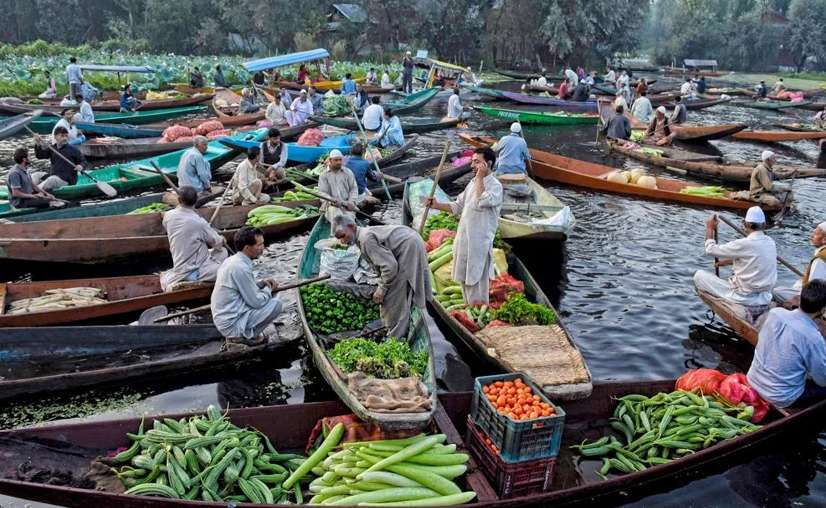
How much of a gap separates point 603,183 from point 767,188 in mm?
3849

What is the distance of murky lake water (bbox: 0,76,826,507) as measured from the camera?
636cm

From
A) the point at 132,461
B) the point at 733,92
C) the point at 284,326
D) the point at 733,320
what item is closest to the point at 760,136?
the point at 733,92

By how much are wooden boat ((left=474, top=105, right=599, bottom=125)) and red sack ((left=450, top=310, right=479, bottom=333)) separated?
20210mm

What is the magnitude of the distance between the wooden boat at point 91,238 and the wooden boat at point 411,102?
17.2 metres

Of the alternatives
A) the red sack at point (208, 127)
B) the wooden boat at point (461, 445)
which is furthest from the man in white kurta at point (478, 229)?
the red sack at point (208, 127)

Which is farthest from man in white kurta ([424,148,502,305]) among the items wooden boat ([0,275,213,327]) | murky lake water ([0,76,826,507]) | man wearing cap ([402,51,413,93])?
man wearing cap ([402,51,413,93])

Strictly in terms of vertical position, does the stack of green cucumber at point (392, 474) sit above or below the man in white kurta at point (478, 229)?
below

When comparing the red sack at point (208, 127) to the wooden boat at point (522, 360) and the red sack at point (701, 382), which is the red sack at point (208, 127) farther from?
the red sack at point (701, 382)

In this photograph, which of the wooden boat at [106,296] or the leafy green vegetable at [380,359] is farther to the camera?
the wooden boat at [106,296]

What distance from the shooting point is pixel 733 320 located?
8492mm

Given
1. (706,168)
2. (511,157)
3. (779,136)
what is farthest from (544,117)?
(511,157)

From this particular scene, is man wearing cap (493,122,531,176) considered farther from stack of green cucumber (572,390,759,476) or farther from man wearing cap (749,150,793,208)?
stack of green cucumber (572,390,759,476)

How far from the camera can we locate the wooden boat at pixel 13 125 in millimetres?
20625

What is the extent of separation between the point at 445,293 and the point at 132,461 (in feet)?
16.7
